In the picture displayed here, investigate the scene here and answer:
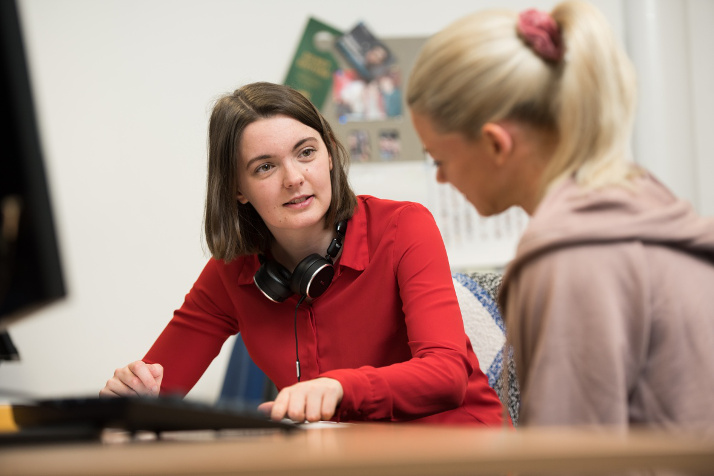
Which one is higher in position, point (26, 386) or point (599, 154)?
point (599, 154)

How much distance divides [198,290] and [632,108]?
38.3 inches

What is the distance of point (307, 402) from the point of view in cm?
95

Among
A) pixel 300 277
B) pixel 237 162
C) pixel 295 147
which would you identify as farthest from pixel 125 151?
pixel 300 277

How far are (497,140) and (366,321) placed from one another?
601 millimetres

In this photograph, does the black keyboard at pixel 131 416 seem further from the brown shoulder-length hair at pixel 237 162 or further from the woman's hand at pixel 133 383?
the brown shoulder-length hair at pixel 237 162

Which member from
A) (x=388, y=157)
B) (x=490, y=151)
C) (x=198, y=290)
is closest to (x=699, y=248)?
(x=490, y=151)

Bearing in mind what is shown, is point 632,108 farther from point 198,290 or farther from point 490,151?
point 198,290

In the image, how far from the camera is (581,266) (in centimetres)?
74

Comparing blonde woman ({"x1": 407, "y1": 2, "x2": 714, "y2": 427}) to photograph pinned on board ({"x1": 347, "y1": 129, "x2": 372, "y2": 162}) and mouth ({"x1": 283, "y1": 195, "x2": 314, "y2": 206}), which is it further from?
photograph pinned on board ({"x1": 347, "y1": 129, "x2": 372, "y2": 162})

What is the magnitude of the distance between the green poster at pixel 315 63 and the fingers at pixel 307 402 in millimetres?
1611

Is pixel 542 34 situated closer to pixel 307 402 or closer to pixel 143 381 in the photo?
pixel 307 402

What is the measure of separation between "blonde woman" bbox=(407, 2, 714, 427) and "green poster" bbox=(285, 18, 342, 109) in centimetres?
157

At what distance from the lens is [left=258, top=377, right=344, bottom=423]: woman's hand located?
92 cm

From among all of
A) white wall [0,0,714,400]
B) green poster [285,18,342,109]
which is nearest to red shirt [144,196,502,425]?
white wall [0,0,714,400]
